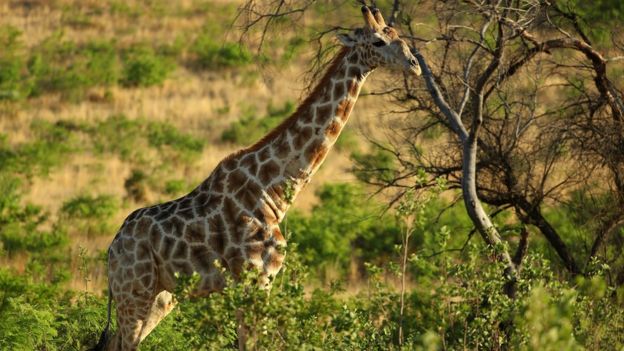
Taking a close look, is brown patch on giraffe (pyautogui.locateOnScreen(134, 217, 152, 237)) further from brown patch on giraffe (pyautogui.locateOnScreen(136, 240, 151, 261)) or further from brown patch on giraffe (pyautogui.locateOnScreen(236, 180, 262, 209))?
brown patch on giraffe (pyautogui.locateOnScreen(236, 180, 262, 209))

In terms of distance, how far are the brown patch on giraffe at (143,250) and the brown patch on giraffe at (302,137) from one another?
1496 millimetres

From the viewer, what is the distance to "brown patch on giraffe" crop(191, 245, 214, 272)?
9.79 m

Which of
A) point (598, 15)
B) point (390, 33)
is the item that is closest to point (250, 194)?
point (390, 33)

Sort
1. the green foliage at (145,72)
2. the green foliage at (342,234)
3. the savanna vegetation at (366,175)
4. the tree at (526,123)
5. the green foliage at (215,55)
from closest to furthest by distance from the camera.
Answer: the savanna vegetation at (366,175) → the tree at (526,123) → the green foliage at (342,234) → the green foliage at (145,72) → the green foliage at (215,55)

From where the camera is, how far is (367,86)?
25.0 meters

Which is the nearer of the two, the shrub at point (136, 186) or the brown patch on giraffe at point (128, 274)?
the brown patch on giraffe at point (128, 274)

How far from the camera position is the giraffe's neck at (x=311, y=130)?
1002cm

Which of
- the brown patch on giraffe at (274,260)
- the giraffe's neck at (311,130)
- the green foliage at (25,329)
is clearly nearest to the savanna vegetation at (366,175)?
the green foliage at (25,329)

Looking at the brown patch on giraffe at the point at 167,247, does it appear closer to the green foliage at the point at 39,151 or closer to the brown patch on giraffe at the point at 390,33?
the brown patch on giraffe at the point at 390,33

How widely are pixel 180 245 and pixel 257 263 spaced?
697 millimetres

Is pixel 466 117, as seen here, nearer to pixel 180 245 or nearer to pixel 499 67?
pixel 499 67

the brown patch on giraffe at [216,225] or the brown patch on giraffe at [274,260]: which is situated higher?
the brown patch on giraffe at [216,225]

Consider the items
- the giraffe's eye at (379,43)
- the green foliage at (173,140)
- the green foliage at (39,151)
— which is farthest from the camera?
the green foliage at (173,140)

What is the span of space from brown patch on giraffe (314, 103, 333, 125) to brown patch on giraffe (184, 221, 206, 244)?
1308 mm
